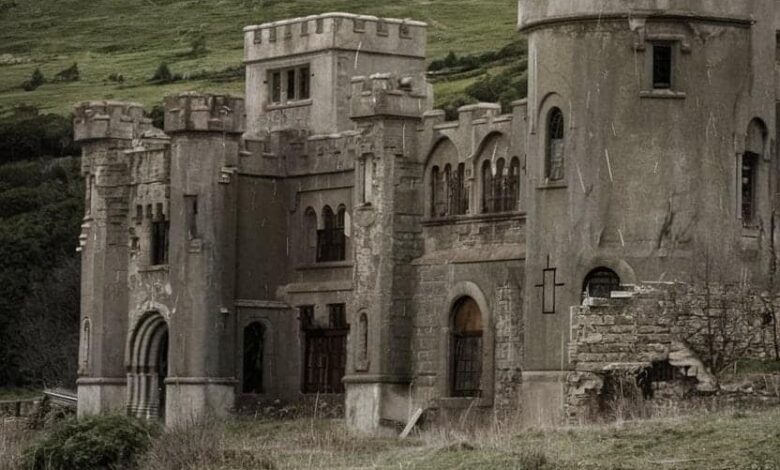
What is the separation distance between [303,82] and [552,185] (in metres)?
16.3

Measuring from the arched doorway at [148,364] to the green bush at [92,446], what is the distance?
16.4 m

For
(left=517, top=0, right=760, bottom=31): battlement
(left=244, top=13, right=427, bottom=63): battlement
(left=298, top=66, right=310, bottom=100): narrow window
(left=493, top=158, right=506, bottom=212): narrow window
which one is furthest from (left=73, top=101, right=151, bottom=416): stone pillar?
(left=517, top=0, right=760, bottom=31): battlement

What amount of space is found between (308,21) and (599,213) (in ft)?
58.5

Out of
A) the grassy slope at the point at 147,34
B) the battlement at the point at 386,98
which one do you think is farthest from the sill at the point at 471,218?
the grassy slope at the point at 147,34

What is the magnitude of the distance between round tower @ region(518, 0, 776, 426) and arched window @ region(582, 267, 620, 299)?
4cm

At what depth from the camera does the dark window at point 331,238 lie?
199ft

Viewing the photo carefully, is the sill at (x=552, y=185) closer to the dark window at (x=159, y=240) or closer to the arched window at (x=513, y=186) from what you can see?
the arched window at (x=513, y=186)

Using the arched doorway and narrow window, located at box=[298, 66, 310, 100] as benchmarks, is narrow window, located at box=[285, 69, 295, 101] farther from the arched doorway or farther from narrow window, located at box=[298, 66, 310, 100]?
the arched doorway

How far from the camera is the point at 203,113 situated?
6012cm

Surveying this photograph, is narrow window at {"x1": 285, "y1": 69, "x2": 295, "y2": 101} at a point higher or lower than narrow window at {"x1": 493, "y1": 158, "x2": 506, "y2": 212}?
higher

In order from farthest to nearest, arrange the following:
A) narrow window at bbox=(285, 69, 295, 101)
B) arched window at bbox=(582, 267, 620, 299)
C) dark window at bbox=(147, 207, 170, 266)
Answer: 1. narrow window at bbox=(285, 69, 295, 101)
2. dark window at bbox=(147, 207, 170, 266)
3. arched window at bbox=(582, 267, 620, 299)

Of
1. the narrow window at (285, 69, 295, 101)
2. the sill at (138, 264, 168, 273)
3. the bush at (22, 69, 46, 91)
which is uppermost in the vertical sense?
the bush at (22, 69, 46, 91)

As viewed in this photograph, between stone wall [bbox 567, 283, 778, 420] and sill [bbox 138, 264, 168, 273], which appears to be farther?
sill [bbox 138, 264, 168, 273]

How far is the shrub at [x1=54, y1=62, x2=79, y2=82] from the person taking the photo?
12725 cm
